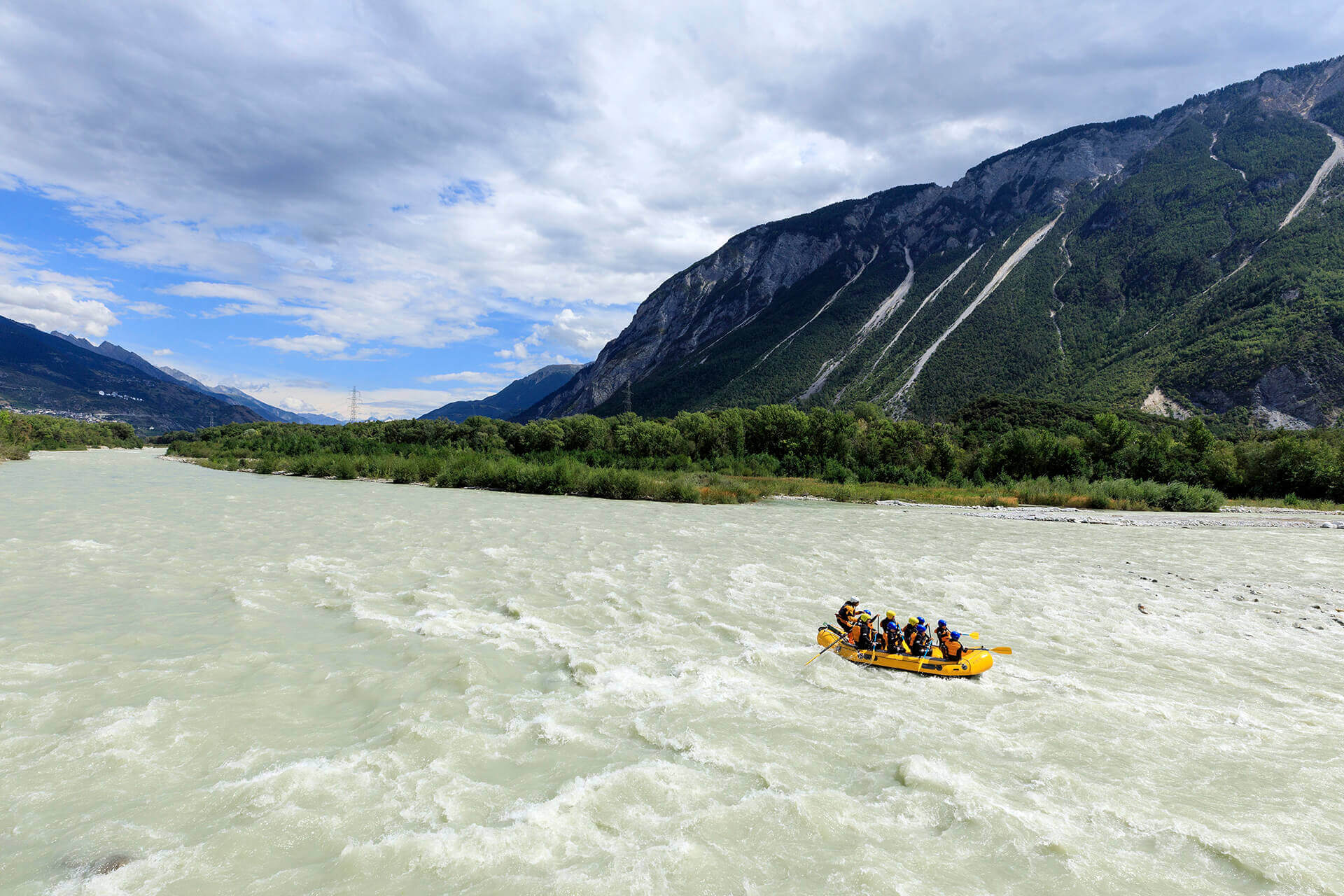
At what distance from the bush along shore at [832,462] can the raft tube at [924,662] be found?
29.4 metres

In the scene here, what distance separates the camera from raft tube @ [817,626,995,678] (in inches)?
375

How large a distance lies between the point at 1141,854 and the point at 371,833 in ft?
23.6

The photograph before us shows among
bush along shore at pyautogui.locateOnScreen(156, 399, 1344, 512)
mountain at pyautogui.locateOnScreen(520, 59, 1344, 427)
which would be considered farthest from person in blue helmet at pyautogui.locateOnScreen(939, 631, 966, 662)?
mountain at pyautogui.locateOnScreen(520, 59, 1344, 427)

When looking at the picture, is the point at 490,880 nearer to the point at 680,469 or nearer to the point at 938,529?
the point at 938,529

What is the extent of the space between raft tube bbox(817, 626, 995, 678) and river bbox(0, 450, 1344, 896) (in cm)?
20

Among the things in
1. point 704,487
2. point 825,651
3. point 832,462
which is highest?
point 832,462

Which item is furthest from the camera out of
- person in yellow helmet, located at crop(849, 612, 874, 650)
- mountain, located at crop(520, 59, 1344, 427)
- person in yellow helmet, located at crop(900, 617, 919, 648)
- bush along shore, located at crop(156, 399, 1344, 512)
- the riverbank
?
mountain, located at crop(520, 59, 1344, 427)

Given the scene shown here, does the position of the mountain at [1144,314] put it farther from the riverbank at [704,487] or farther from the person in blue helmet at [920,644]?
the person in blue helmet at [920,644]

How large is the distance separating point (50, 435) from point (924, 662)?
137m

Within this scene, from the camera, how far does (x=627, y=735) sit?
7.32 m

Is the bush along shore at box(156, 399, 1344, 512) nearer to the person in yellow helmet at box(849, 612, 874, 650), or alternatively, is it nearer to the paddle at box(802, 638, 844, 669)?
the paddle at box(802, 638, 844, 669)

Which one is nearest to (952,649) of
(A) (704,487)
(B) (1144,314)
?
(A) (704,487)

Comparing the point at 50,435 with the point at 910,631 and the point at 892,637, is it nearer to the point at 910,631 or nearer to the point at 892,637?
the point at 892,637

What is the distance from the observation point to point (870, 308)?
642 ft
